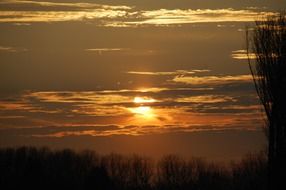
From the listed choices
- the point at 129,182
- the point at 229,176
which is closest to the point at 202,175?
the point at 229,176

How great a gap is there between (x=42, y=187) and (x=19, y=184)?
2.19 metres

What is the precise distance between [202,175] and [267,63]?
54.9 m

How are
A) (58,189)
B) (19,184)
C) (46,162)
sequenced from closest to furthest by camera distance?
(19,184) → (58,189) → (46,162)

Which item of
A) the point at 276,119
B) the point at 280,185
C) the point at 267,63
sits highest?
the point at 267,63

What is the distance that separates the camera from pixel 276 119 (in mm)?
38188

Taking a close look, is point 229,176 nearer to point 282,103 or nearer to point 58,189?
point 58,189

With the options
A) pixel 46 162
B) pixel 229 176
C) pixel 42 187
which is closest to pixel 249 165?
pixel 229 176

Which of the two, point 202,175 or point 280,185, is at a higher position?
point 202,175

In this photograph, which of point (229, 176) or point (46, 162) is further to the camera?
point (229, 176)

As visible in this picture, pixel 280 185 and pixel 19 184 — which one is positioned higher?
pixel 19 184

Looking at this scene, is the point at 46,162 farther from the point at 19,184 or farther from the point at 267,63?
the point at 267,63

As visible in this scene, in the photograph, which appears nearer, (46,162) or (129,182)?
(46,162)

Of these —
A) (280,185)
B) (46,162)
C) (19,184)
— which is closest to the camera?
(280,185)

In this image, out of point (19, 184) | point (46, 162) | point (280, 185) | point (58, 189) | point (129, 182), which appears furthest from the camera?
point (129, 182)
